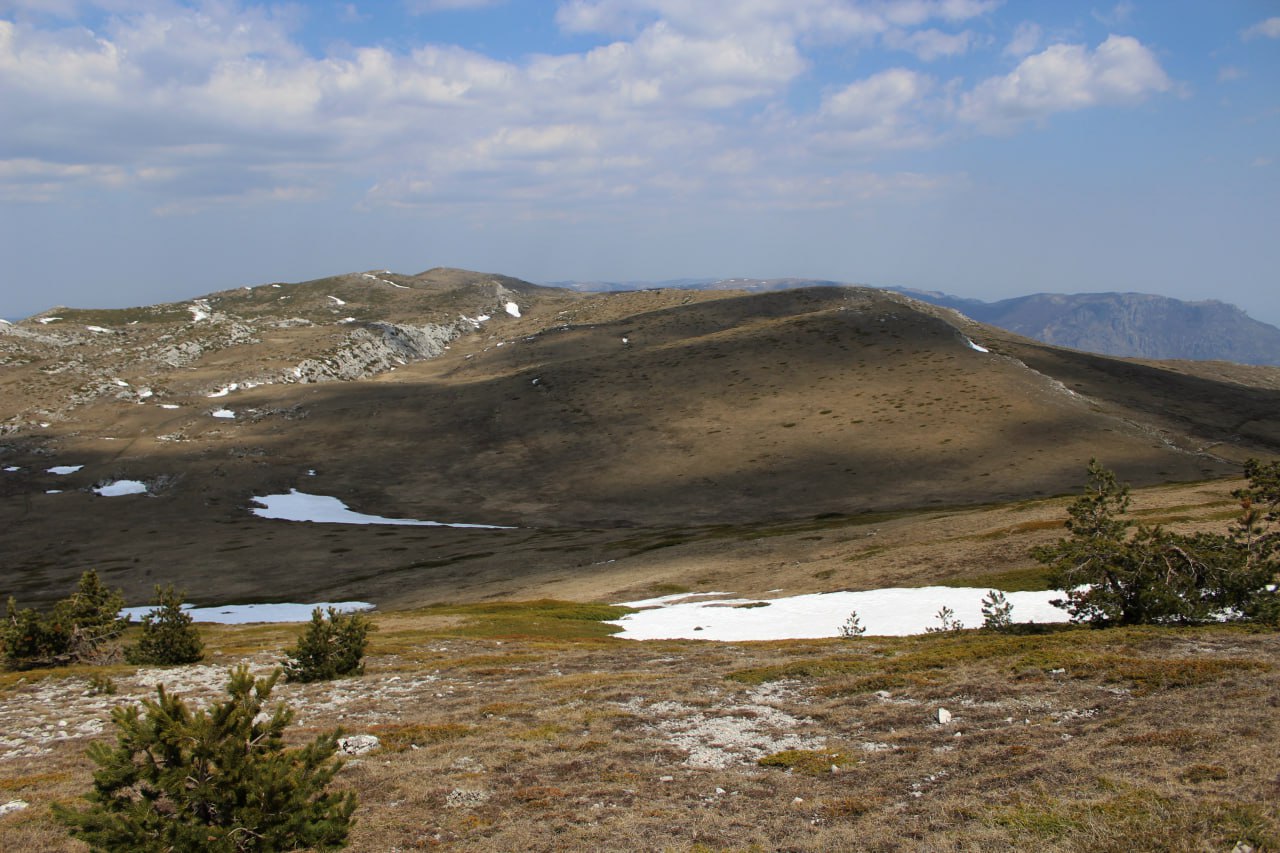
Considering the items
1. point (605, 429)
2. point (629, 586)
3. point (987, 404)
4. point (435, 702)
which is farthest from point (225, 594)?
point (987, 404)

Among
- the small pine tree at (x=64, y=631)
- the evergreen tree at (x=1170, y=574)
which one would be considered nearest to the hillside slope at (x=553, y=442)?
the small pine tree at (x=64, y=631)

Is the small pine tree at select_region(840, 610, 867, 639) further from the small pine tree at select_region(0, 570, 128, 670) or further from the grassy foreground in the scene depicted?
the small pine tree at select_region(0, 570, 128, 670)

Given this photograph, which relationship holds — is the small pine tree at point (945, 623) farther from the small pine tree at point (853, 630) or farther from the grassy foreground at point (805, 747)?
the small pine tree at point (853, 630)

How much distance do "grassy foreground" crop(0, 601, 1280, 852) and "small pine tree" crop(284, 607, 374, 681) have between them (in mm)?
1339

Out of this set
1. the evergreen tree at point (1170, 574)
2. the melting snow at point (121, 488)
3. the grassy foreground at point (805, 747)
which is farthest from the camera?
the melting snow at point (121, 488)

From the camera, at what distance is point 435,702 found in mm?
25406

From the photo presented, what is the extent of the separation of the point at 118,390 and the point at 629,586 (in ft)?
518

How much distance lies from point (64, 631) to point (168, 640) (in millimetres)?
5126

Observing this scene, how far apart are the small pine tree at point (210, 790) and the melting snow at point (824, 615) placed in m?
28.2

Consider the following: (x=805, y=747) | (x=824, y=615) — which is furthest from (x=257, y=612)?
(x=805, y=747)

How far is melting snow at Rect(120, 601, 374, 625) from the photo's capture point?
213ft

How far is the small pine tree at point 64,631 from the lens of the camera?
33062 mm

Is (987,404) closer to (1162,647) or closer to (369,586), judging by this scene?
(369,586)

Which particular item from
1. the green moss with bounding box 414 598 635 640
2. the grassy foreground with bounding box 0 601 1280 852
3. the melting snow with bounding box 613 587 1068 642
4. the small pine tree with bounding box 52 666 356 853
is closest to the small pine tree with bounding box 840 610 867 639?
the melting snow with bounding box 613 587 1068 642
